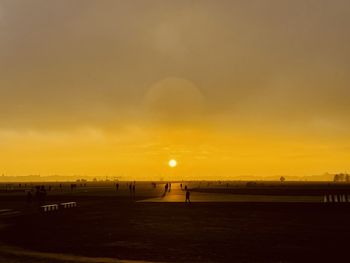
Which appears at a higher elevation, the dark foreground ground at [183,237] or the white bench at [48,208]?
the white bench at [48,208]

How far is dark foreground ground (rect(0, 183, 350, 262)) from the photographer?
992 inches

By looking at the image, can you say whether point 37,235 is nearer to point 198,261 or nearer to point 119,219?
point 119,219

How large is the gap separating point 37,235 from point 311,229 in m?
20.7

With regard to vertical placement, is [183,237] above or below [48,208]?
below

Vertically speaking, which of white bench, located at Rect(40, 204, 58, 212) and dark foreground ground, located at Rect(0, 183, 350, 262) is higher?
white bench, located at Rect(40, 204, 58, 212)

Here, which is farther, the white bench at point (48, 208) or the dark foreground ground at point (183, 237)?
the white bench at point (48, 208)

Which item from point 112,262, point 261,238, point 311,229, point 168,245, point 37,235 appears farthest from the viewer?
point 311,229

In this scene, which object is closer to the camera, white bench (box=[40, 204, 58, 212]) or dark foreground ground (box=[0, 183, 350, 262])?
dark foreground ground (box=[0, 183, 350, 262])

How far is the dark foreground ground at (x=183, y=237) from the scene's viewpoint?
992 inches

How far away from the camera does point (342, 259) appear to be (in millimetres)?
23828

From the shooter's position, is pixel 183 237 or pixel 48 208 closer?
pixel 183 237

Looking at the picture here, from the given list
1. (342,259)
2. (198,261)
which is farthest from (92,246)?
(342,259)

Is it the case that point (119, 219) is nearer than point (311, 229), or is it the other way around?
point (311, 229)

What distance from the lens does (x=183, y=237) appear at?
32.6 metres
